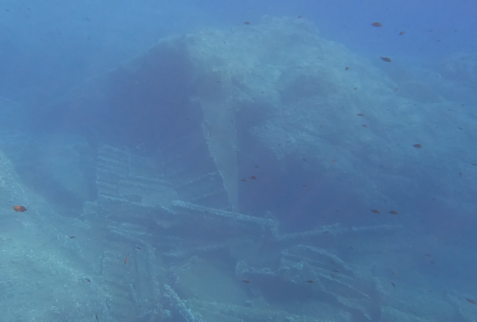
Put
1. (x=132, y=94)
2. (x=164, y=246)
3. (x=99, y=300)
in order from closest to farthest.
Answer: (x=99, y=300)
(x=164, y=246)
(x=132, y=94)

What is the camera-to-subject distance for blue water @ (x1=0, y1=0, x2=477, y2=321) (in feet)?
25.4

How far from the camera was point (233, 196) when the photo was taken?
1026 cm

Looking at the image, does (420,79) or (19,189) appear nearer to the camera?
(19,189)

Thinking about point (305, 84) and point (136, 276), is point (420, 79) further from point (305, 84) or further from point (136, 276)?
point (136, 276)

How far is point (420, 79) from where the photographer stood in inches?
798

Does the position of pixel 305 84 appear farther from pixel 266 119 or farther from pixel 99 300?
pixel 99 300

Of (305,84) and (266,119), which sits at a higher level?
(305,84)

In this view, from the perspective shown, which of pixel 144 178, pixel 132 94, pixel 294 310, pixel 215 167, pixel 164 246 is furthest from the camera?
pixel 132 94

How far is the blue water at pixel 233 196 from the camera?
7.74 metres

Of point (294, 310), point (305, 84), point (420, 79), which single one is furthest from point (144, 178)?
point (420, 79)

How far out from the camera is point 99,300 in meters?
6.60

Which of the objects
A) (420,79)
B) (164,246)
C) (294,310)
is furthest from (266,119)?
(420,79)

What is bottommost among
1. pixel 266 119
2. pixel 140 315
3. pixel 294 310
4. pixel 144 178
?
pixel 294 310

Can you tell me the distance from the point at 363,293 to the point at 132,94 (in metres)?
14.2
